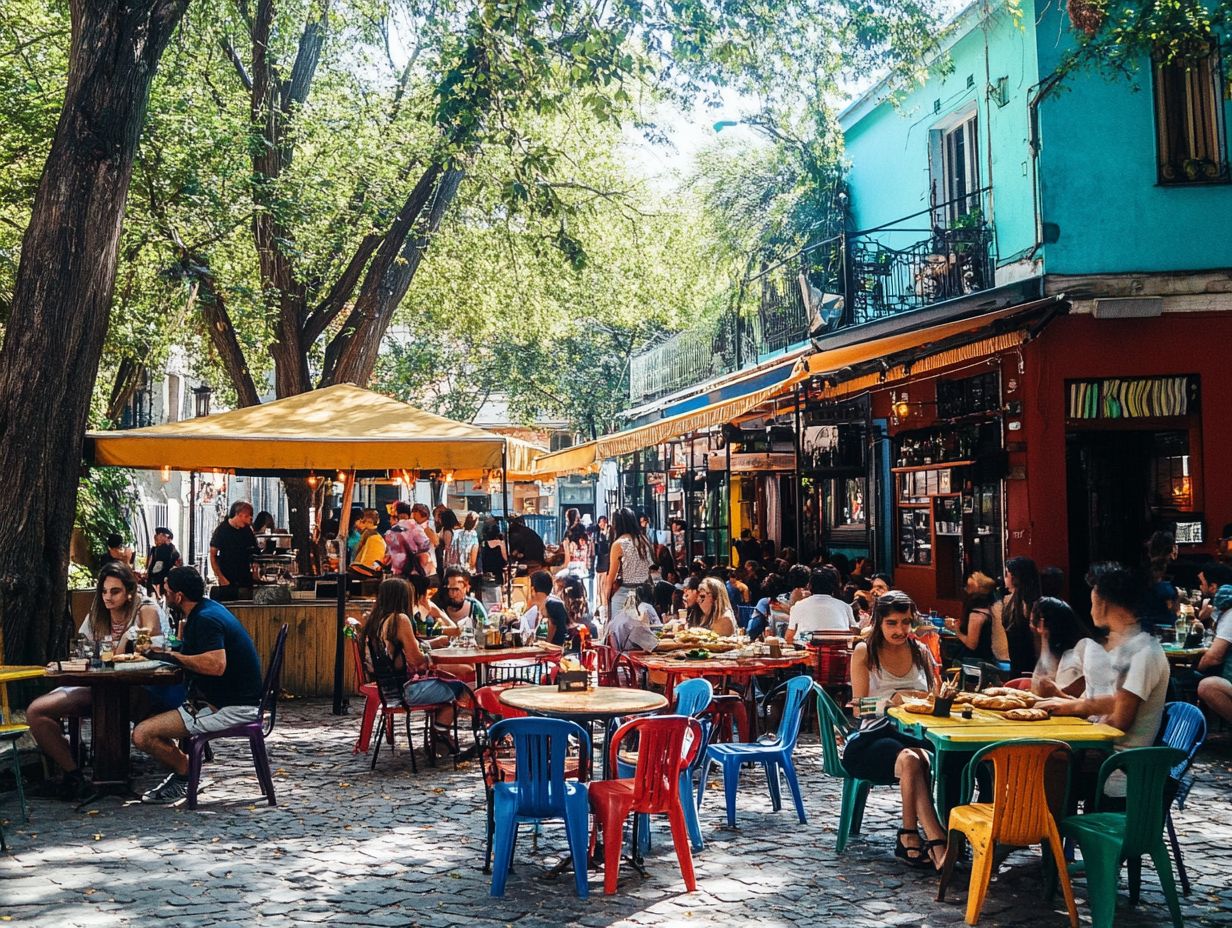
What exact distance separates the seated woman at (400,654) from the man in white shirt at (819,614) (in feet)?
9.70

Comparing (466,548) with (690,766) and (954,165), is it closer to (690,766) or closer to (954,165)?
(954,165)

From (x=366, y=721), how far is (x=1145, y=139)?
395 inches

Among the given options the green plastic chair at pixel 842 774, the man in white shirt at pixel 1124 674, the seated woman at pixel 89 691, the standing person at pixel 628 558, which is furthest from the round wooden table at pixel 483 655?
the man in white shirt at pixel 1124 674

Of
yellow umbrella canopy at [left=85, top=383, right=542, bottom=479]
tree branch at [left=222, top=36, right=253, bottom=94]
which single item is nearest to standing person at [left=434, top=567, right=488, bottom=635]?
yellow umbrella canopy at [left=85, top=383, right=542, bottom=479]

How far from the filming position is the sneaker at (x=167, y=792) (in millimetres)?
8445

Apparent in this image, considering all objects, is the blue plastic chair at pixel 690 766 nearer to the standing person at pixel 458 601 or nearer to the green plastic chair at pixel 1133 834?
the green plastic chair at pixel 1133 834

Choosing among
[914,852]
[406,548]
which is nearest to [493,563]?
[406,548]

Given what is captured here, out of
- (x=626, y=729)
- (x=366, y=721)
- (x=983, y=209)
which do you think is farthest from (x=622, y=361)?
(x=626, y=729)

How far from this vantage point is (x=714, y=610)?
1124cm

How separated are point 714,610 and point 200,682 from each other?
4.64 meters

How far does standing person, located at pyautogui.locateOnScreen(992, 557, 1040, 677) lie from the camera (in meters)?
9.51

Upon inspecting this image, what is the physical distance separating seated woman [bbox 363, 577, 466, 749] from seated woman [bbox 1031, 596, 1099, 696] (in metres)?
4.50

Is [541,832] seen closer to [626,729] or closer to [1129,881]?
[626,729]

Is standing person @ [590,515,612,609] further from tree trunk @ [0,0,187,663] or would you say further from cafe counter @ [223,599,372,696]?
tree trunk @ [0,0,187,663]
